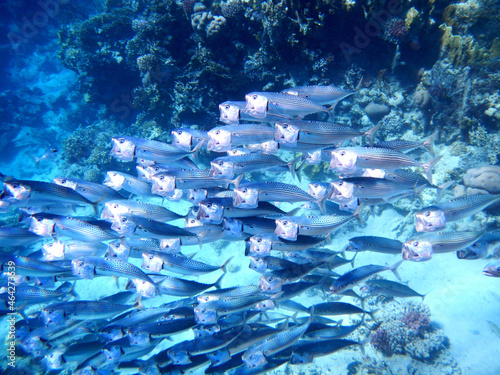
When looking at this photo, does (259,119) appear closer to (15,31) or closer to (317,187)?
(317,187)

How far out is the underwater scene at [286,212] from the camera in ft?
12.5

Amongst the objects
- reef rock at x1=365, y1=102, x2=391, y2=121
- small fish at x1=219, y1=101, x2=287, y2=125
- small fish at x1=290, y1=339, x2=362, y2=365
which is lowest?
small fish at x1=290, y1=339, x2=362, y2=365

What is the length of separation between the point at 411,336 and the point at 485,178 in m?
3.90

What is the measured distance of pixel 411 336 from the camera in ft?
16.6

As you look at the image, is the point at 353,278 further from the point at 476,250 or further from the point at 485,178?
the point at 485,178

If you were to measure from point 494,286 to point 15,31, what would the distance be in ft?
123

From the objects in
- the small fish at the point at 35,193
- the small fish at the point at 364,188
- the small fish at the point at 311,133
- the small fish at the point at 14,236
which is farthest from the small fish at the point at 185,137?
the small fish at the point at 14,236

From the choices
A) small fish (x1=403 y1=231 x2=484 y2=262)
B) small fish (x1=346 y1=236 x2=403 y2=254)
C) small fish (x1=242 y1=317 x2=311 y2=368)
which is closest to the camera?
small fish (x1=403 y1=231 x2=484 y2=262)

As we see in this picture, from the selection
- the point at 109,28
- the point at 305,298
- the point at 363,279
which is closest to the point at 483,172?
the point at 363,279

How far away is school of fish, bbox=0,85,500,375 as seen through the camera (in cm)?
361

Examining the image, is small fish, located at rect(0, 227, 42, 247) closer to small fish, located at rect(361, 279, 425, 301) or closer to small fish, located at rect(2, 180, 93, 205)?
small fish, located at rect(2, 180, 93, 205)

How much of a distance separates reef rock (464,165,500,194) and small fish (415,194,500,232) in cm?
266

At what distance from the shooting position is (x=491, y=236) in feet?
12.6

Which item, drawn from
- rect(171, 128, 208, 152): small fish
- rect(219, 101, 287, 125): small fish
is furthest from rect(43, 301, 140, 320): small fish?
rect(219, 101, 287, 125): small fish
